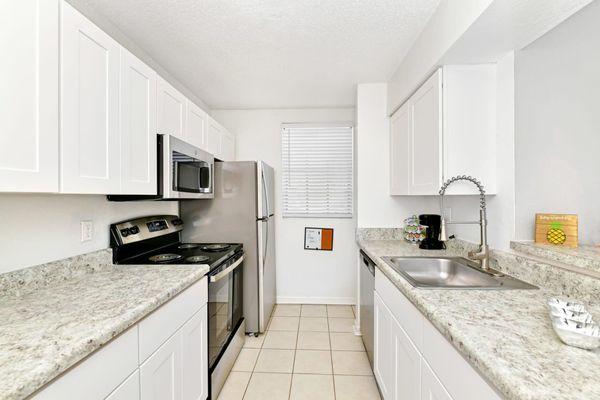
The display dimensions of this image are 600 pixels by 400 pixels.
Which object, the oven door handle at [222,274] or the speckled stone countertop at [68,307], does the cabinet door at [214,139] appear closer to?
the oven door handle at [222,274]

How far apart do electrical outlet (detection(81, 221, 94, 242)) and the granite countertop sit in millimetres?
1752

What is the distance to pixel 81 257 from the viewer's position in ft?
4.99

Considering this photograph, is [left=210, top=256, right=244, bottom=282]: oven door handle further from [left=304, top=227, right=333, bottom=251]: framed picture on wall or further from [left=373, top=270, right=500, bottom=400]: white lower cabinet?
[left=304, top=227, right=333, bottom=251]: framed picture on wall

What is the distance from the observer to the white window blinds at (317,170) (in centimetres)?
348

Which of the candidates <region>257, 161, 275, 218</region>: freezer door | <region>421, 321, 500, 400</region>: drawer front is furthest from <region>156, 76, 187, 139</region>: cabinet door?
<region>421, 321, 500, 400</region>: drawer front

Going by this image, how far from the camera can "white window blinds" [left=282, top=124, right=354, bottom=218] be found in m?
3.48

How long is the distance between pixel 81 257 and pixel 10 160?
0.81 metres

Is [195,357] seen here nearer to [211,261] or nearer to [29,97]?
[211,261]

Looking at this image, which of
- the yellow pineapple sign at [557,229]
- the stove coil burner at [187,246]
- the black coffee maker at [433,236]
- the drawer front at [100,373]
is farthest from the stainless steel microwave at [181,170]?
the yellow pineapple sign at [557,229]

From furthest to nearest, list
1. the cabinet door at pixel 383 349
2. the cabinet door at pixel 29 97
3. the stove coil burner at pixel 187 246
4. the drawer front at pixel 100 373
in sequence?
the stove coil burner at pixel 187 246, the cabinet door at pixel 383 349, the cabinet door at pixel 29 97, the drawer front at pixel 100 373

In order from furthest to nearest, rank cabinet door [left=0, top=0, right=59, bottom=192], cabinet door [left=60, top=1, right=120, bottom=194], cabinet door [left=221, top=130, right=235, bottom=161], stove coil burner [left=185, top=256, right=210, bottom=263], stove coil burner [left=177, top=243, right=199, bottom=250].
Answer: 1. cabinet door [left=221, top=130, right=235, bottom=161]
2. stove coil burner [left=177, top=243, right=199, bottom=250]
3. stove coil burner [left=185, top=256, right=210, bottom=263]
4. cabinet door [left=60, top=1, right=120, bottom=194]
5. cabinet door [left=0, top=0, right=59, bottom=192]

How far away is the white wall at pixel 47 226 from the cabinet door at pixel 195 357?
0.75 m

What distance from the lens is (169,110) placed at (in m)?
1.87

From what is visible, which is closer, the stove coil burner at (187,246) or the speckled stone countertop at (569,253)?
the speckled stone countertop at (569,253)
